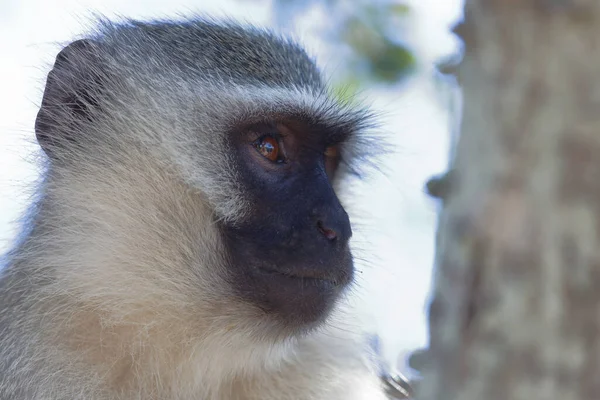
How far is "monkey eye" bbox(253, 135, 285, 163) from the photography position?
388cm

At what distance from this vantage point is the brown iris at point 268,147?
3.88 meters

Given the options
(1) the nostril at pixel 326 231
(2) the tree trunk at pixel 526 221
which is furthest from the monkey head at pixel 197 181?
(2) the tree trunk at pixel 526 221

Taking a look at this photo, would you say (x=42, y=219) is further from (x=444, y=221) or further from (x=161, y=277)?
(x=444, y=221)

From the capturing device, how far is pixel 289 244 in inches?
135

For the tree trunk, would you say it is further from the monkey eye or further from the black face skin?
the monkey eye

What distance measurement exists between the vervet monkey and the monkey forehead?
0.8 inches

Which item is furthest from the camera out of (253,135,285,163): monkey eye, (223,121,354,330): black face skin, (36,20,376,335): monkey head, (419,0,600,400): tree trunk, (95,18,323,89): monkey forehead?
(95,18,323,89): monkey forehead

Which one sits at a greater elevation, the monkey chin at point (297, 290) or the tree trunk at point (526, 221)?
the tree trunk at point (526, 221)

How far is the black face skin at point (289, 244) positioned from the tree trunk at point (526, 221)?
5.97 ft

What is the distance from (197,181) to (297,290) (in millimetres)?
745

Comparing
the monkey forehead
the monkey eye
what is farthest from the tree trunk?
the monkey forehead

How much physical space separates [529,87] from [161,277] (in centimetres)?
246

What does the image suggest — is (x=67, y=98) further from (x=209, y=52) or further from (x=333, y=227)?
(x=333, y=227)

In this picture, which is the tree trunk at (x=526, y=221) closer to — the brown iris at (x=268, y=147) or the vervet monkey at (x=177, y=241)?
the vervet monkey at (x=177, y=241)
